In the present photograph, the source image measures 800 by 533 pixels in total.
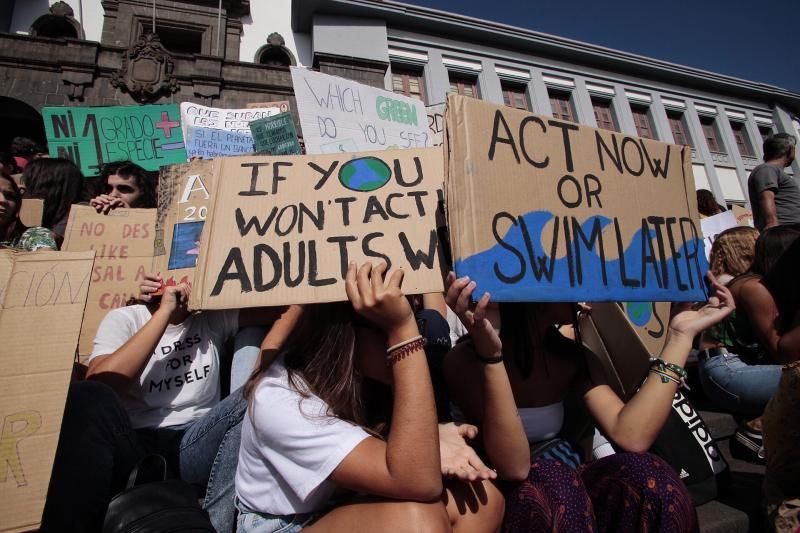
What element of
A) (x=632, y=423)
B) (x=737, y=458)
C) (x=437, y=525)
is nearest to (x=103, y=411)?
(x=437, y=525)

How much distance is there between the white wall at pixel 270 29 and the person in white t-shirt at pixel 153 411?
9910 mm

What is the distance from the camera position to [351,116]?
2873 mm

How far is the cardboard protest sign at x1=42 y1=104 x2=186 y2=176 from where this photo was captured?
4027 mm

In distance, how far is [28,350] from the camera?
1040 mm

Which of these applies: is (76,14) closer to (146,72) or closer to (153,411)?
(146,72)

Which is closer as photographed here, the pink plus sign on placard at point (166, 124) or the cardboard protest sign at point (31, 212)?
the cardboard protest sign at point (31, 212)

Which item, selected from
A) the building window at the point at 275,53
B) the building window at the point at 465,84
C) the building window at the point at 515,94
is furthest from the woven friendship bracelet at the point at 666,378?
the building window at the point at 515,94

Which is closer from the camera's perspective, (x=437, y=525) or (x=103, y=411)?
(x=437, y=525)

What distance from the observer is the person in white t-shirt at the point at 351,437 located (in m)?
1.00

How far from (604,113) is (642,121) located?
172 cm

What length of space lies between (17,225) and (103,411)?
1867 millimetres

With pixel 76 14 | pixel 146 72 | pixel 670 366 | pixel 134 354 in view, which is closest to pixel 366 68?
pixel 146 72

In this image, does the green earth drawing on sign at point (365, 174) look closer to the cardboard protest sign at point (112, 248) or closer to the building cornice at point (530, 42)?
the cardboard protest sign at point (112, 248)

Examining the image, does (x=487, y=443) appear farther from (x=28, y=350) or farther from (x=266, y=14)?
(x=266, y=14)
